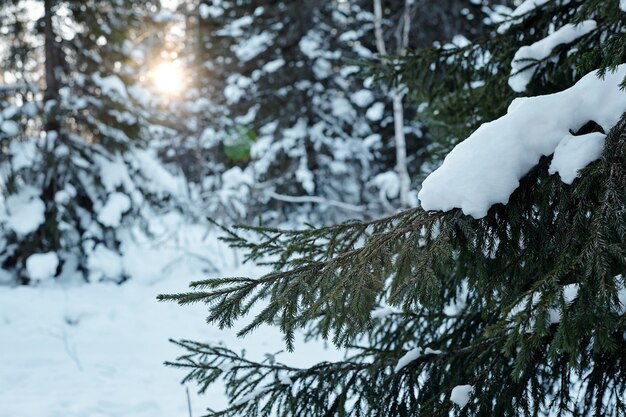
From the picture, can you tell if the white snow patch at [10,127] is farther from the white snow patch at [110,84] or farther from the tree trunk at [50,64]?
the white snow patch at [110,84]

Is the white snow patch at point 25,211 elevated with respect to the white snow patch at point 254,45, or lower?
lower

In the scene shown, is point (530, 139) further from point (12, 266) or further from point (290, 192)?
point (290, 192)

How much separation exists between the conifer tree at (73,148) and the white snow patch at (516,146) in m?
6.44

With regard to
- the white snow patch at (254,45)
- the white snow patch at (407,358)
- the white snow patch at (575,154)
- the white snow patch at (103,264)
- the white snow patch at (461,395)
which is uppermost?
the white snow patch at (254,45)

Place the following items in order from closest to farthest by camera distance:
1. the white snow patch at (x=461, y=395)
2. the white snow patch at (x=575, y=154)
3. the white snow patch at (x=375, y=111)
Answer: the white snow patch at (x=575, y=154), the white snow patch at (x=461, y=395), the white snow patch at (x=375, y=111)

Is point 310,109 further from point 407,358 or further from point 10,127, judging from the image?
point 407,358

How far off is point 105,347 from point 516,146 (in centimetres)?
518

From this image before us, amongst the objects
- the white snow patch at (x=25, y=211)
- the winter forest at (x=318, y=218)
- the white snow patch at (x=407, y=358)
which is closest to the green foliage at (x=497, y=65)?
the winter forest at (x=318, y=218)

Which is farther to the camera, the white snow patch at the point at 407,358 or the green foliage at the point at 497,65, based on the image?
the green foliage at the point at 497,65

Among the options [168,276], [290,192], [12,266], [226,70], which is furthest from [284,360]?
[226,70]

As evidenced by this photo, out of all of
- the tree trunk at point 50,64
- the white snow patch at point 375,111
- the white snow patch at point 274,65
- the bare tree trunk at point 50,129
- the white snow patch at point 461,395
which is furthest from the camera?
the white snow patch at point 274,65

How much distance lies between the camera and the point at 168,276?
8141mm

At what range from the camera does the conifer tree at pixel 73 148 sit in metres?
6.81

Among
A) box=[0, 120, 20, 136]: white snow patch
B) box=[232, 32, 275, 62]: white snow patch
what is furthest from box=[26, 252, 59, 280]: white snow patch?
box=[232, 32, 275, 62]: white snow patch
